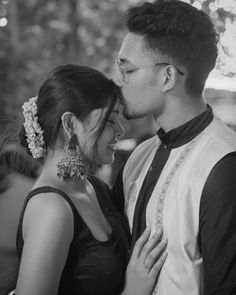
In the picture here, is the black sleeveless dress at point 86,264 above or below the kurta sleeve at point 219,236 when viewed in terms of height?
below

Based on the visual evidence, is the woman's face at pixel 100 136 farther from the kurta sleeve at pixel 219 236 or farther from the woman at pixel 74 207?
the kurta sleeve at pixel 219 236

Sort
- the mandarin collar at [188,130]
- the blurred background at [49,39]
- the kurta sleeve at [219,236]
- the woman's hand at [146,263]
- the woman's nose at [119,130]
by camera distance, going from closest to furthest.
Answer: the kurta sleeve at [219,236] < the woman's hand at [146,263] < the mandarin collar at [188,130] < the woman's nose at [119,130] < the blurred background at [49,39]

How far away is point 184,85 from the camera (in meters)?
2.45

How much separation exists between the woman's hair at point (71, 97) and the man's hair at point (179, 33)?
277 millimetres

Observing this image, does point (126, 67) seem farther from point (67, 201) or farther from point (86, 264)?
point (86, 264)

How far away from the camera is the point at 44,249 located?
2096mm

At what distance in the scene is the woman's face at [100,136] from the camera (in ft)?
7.87

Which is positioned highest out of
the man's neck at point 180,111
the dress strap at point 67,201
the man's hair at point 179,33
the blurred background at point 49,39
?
the man's hair at point 179,33

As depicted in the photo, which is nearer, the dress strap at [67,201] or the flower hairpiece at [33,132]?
the dress strap at [67,201]

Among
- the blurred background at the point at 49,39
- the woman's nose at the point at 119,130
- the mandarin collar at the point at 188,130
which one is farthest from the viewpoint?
the blurred background at the point at 49,39

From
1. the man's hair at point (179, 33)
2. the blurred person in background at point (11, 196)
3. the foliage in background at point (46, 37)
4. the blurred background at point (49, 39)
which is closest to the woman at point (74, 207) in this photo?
the blurred person in background at point (11, 196)

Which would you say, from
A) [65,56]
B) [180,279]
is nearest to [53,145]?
[180,279]

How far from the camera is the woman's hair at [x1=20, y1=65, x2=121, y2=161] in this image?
2.38 m

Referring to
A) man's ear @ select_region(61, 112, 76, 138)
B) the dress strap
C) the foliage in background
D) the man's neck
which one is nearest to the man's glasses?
the man's neck
